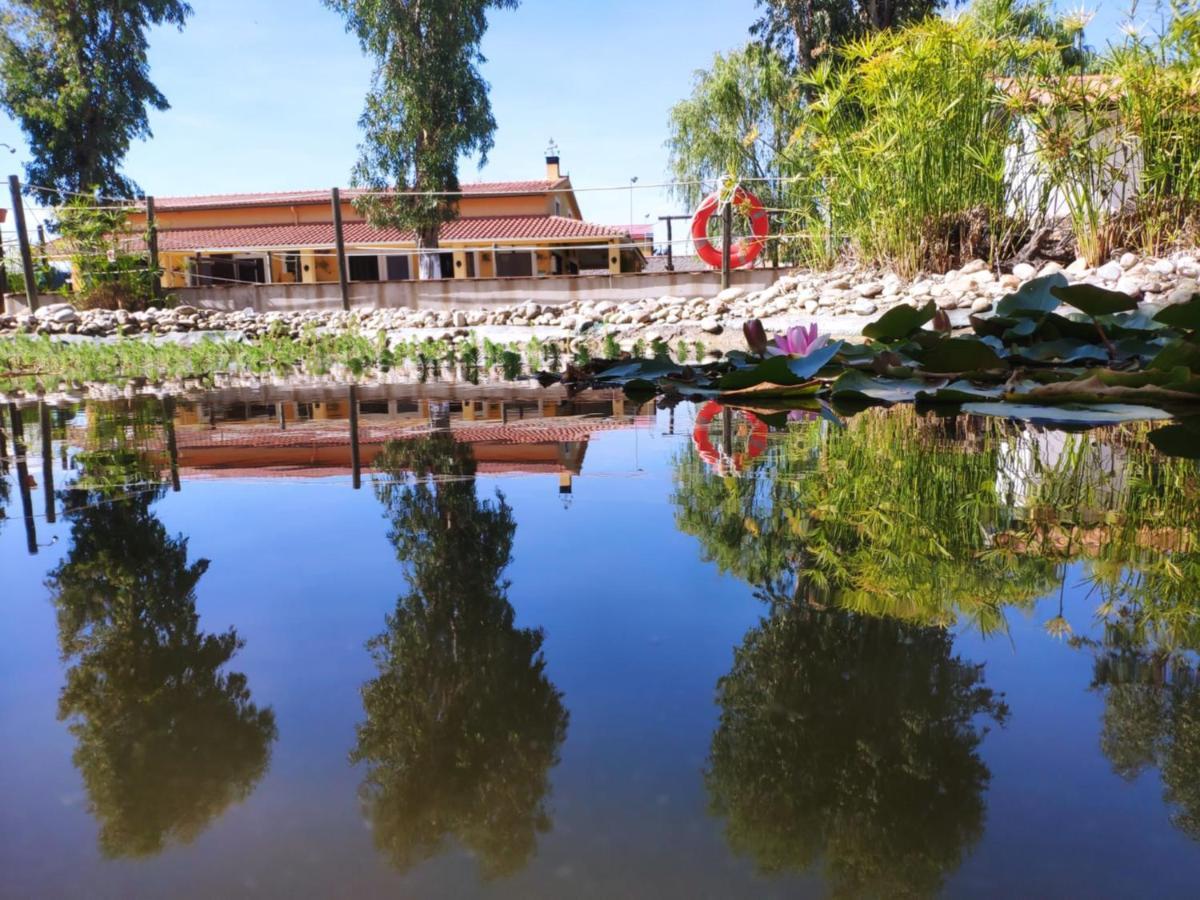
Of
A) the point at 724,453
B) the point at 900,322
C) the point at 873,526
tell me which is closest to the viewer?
the point at 873,526

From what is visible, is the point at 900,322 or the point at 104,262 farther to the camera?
the point at 104,262

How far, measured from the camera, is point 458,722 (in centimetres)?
60

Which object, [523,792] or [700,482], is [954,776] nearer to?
[523,792]

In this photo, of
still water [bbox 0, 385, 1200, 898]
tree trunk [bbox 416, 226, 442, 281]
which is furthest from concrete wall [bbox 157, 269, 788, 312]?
still water [bbox 0, 385, 1200, 898]

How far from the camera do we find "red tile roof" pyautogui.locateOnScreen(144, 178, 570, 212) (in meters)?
22.2

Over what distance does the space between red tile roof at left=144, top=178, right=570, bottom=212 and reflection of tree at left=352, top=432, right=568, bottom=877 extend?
70.7ft

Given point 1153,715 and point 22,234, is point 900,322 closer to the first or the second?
point 1153,715

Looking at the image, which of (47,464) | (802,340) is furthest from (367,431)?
(802,340)

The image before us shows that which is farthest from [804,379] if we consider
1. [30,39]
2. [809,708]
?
[30,39]

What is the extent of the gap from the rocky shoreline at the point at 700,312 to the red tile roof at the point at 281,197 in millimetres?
13794

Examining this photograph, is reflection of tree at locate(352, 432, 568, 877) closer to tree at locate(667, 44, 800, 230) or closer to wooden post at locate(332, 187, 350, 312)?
wooden post at locate(332, 187, 350, 312)

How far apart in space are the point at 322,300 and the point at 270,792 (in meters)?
9.21

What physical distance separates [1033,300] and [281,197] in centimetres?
2314

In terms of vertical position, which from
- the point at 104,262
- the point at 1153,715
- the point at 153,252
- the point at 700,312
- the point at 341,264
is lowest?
the point at 1153,715
